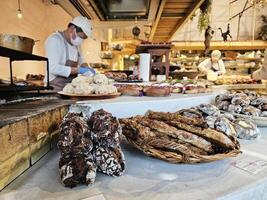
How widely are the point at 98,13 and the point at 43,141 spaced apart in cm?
245

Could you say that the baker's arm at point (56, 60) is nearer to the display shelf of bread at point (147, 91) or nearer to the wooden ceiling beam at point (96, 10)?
the wooden ceiling beam at point (96, 10)

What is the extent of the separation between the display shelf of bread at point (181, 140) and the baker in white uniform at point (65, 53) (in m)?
1.29

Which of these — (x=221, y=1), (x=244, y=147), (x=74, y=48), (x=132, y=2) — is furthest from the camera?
(x=221, y=1)

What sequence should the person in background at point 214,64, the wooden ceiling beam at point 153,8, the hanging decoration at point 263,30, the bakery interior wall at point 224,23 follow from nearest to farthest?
the wooden ceiling beam at point 153,8 < the person in background at point 214,64 < the hanging decoration at point 263,30 < the bakery interior wall at point 224,23

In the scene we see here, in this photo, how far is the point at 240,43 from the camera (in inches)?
285

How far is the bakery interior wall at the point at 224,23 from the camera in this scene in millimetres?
8312

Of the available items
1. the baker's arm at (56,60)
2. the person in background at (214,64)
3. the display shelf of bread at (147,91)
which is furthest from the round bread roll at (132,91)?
the person in background at (214,64)

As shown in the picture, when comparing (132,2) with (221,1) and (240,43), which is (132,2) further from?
(221,1)

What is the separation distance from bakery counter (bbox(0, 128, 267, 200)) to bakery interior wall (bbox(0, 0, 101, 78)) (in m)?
3.68

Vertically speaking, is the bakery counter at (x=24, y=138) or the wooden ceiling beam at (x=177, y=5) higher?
the wooden ceiling beam at (x=177, y=5)

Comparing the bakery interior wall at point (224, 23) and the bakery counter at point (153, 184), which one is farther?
the bakery interior wall at point (224, 23)

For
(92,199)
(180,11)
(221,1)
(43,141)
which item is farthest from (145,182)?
(221,1)

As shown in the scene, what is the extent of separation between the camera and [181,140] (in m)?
0.63

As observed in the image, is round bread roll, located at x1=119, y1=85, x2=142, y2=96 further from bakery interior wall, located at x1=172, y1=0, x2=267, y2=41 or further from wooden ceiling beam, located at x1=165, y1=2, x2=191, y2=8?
bakery interior wall, located at x1=172, y1=0, x2=267, y2=41
